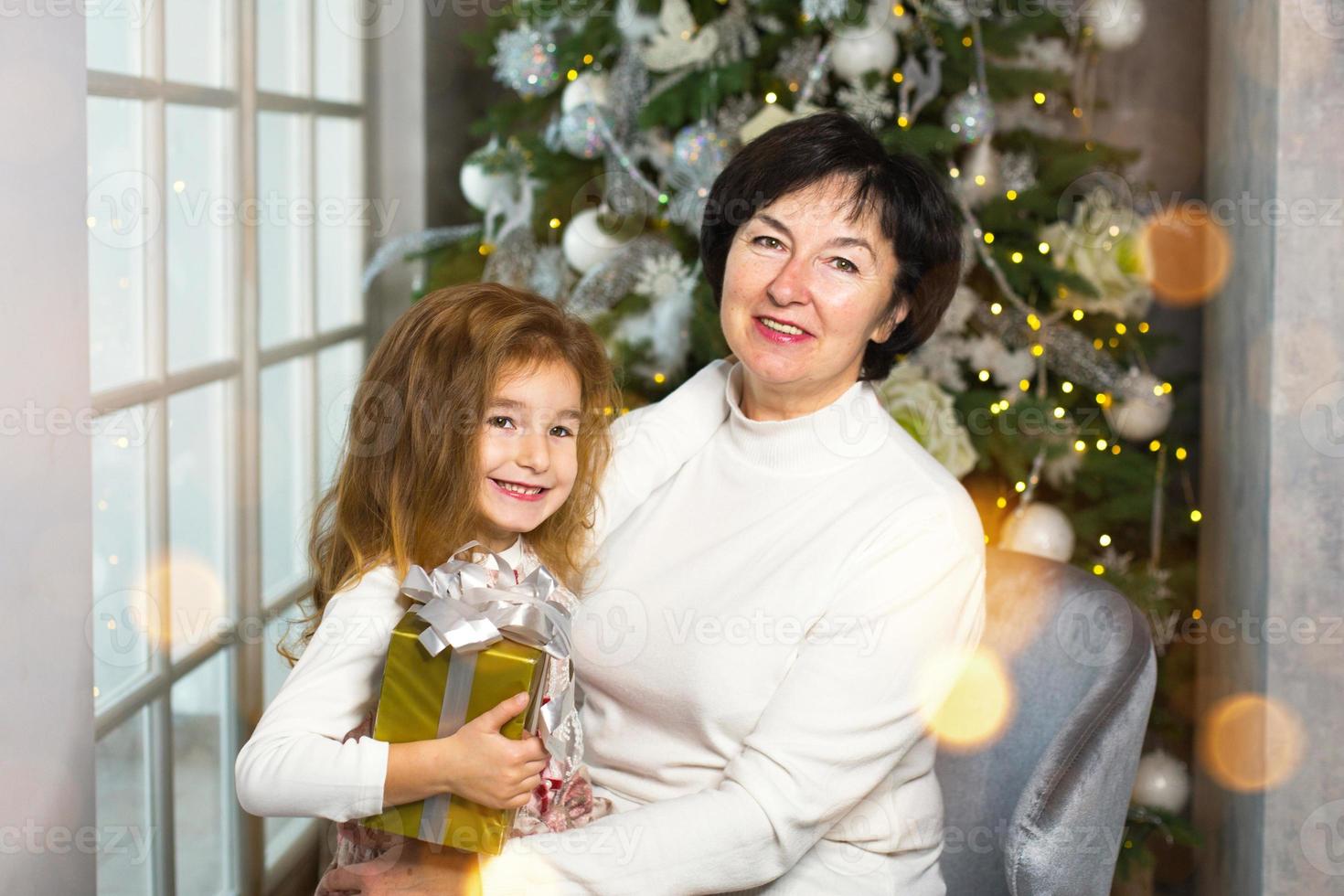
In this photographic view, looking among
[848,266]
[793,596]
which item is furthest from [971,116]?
[793,596]

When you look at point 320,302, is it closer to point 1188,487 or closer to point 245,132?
point 245,132

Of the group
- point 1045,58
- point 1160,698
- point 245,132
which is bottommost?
point 1160,698

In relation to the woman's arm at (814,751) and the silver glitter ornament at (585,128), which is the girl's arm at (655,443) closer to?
the woman's arm at (814,751)

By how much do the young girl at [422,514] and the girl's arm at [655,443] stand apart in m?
0.11

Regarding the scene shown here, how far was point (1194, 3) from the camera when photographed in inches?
125

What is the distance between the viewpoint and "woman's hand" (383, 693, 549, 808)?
1329mm

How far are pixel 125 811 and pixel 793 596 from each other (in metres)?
1.27

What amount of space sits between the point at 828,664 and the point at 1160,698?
178 cm

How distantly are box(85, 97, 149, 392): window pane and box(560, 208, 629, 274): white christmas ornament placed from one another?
2.87 feet

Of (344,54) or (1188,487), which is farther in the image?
(344,54)

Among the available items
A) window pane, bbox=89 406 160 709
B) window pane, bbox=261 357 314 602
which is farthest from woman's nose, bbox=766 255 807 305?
window pane, bbox=261 357 314 602

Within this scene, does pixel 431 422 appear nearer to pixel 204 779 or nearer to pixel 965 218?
pixel 204 779

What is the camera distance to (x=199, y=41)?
2.37m

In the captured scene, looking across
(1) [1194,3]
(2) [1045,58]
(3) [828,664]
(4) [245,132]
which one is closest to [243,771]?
(3) [828,664]
